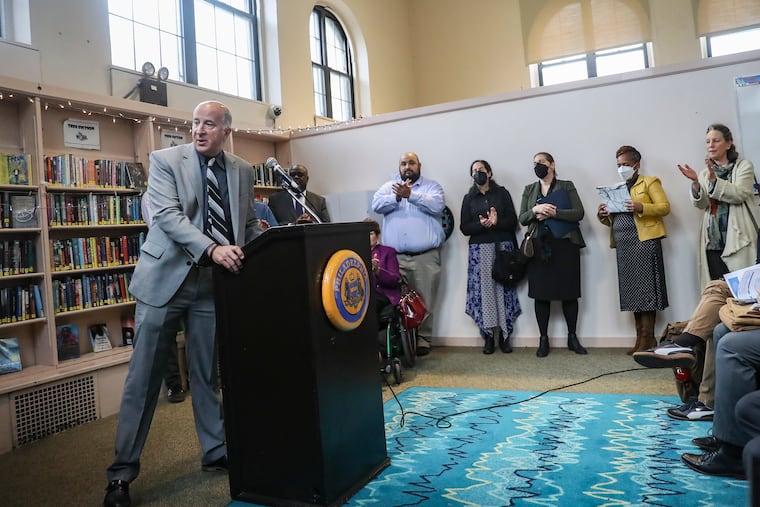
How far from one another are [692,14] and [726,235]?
5781mm

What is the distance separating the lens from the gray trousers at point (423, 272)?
14.7ft

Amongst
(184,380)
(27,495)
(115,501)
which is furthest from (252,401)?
(184,380)

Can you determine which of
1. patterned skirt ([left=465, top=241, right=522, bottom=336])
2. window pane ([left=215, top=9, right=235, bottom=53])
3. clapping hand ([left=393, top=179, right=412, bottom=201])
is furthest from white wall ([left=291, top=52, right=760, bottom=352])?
window pane ([left=215, top=9, right=235, bottom=53])

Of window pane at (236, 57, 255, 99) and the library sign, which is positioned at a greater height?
window pane at (236, 57, 255, 99)

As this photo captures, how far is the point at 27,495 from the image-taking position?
220 cm

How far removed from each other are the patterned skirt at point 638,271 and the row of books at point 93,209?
3416mm

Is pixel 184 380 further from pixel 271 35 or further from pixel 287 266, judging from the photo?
pixel 271 35

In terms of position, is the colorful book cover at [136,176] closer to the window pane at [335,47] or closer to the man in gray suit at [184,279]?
the man in gray suit at [184,279]

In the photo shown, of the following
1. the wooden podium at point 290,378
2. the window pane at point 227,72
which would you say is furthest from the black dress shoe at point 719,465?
the window pane at point 227,72

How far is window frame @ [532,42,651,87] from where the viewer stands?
829cm

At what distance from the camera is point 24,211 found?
10.6 feet

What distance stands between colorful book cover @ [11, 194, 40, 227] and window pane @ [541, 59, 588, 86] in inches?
303

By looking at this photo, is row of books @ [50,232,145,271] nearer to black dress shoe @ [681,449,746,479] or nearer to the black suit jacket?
the black suit jacket

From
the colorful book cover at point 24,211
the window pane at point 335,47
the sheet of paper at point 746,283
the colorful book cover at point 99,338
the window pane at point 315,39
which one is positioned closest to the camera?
the sheet of paper at point 746,283
